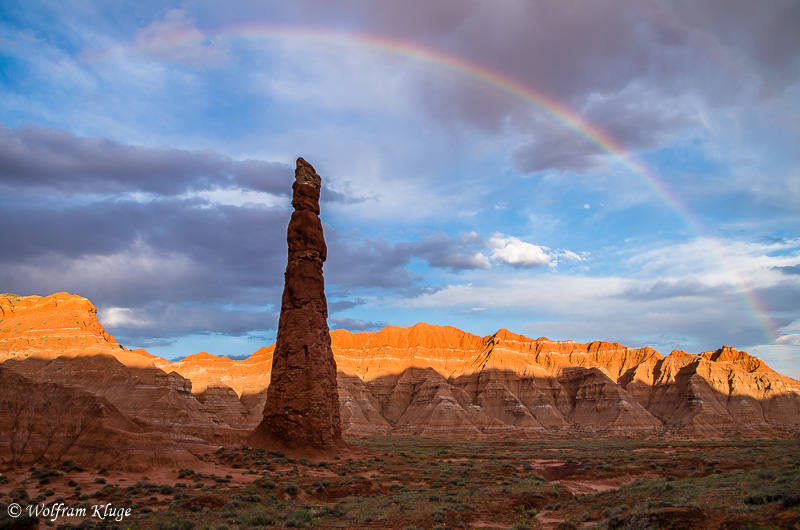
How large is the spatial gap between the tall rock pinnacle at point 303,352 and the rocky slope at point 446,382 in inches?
891

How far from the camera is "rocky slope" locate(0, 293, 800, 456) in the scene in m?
67.3

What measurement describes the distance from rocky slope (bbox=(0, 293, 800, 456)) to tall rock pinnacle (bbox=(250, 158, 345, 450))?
22.6 meters

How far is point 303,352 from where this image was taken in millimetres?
39156

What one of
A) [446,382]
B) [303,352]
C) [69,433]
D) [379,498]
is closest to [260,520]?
[379,498]

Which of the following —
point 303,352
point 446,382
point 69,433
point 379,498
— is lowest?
point 379,498

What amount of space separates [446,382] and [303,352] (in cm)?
8556

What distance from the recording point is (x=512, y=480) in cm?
2806

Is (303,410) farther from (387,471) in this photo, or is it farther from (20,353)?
(20,353)

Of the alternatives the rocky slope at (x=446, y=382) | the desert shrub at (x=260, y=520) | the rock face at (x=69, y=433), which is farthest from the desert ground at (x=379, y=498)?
the rocky slope at (x=446, y=382)

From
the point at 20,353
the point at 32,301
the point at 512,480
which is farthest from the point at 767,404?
the point at 32,301

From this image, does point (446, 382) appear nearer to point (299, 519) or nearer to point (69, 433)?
point (69, 433)

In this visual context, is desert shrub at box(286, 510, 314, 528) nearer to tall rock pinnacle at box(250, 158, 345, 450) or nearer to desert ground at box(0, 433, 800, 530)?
desert ground at box(0, 433, 800, 530)

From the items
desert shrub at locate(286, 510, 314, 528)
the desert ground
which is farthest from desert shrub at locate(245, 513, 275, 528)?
desert shrub at locate(286, 510, 314, 528)

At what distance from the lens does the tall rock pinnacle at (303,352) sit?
37219 millimetres
